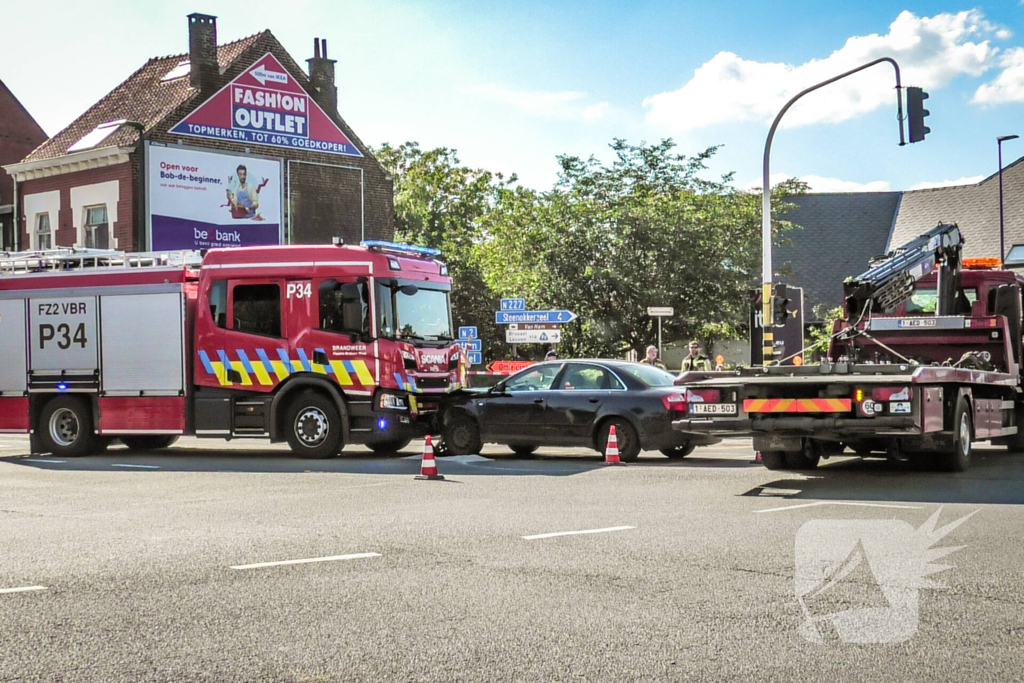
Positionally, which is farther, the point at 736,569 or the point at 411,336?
the point at 411,336

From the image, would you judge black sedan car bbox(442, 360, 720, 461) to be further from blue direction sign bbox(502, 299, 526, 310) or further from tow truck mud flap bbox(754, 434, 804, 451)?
blue direction sign bbox(502, 299, 526, 310)

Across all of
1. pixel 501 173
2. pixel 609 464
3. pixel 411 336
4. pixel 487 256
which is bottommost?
pixel 609 464

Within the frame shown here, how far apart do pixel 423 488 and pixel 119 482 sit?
149 inches

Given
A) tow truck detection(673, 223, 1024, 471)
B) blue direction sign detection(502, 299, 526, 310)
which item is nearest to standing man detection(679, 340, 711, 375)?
tow truck detection(673, 223, 1024, 471)

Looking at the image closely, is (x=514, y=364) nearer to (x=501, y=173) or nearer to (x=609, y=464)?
(x=609, y=464)

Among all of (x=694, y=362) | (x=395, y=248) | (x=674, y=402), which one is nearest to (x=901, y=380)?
(x=674, y=402)

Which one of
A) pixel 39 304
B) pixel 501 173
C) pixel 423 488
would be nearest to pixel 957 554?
pixel 423 488

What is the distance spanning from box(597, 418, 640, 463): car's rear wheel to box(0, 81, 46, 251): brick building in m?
36.1

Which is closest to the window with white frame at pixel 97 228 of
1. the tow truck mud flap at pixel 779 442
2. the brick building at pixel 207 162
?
the brick building at pixel 207 162

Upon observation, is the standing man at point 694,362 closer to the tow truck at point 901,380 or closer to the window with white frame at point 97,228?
the tow truck at point 901,380

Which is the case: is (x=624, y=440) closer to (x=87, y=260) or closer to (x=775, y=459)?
(x=775, y=459)

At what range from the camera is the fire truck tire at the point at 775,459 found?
14.1 metres

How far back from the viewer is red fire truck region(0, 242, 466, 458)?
56.4ft

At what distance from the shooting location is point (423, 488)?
496 inches
